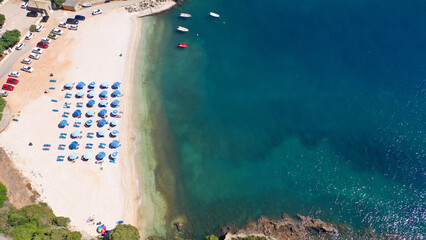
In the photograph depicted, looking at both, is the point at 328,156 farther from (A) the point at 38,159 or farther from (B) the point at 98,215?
(A) the point at 38,159

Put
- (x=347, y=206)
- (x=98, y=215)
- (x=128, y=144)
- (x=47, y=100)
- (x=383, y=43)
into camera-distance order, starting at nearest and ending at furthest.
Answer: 1. (x=98, y=215)
2. (x=347, y=206)
3. (x=128, y=144)
4. (x=47, y=100)
5. (x=383, y=43)

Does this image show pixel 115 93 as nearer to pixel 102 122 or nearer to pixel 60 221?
pixel 102 122

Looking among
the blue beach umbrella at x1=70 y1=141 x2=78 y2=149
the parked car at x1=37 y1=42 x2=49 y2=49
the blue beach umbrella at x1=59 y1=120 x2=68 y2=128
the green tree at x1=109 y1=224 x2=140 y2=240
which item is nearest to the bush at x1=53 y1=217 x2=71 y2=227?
the green tree at x1=109 y1=224 x2=140 y2=240

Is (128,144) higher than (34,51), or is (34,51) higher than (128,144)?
(34,51)

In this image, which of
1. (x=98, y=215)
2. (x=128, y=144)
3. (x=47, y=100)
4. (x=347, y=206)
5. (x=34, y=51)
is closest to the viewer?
(x=98, y=215)

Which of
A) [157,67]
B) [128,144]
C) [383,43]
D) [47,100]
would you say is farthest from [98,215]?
[383,43]

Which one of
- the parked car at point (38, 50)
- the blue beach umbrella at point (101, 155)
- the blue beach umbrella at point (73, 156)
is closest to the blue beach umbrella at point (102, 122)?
the blue beach umbrella at point (101, 155)

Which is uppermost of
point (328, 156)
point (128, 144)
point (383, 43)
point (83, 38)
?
point (383, 43)
